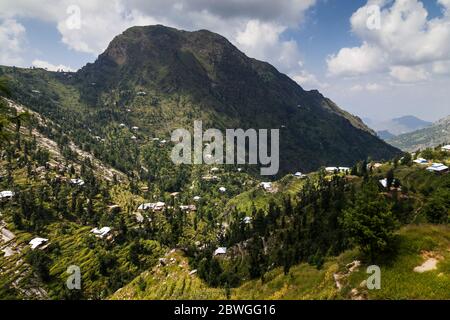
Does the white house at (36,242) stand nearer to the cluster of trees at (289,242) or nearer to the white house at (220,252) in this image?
the cluster of trees at (289,242)

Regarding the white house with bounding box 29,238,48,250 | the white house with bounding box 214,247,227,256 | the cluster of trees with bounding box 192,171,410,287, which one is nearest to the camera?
the cluster of trees with bounding box 192,171,410,287

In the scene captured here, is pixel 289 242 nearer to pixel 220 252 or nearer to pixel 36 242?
pixel 220 252

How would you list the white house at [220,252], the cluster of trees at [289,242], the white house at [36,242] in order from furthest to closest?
the white house at [36,242] < the white house at [220,252] < the cluster of trees at [289,242]

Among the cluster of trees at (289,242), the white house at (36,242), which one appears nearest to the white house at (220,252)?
the cluster of trees at (289,242)

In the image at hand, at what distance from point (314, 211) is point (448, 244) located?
135 metres

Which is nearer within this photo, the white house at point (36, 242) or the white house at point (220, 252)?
the white house at point (220, 252)

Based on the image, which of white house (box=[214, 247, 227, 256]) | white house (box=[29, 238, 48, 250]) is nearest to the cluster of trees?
white house (box=[214, 247, 227, 256])

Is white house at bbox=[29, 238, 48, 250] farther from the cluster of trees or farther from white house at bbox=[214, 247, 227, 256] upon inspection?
white house at bbox=[214, 247, 227, 256]

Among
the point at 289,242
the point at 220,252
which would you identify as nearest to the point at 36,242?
the point at 220,252

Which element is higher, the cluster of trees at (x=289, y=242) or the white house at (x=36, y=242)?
the cluster of trees at (x=289, y=242)

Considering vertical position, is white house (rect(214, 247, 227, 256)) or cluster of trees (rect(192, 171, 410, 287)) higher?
cluster of trees (rect(192, 171, 410, 287))

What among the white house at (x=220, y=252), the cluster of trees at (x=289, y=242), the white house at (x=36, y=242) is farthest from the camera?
the white house at (x=36, y=242)

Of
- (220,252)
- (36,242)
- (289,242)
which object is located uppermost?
(289,242)
